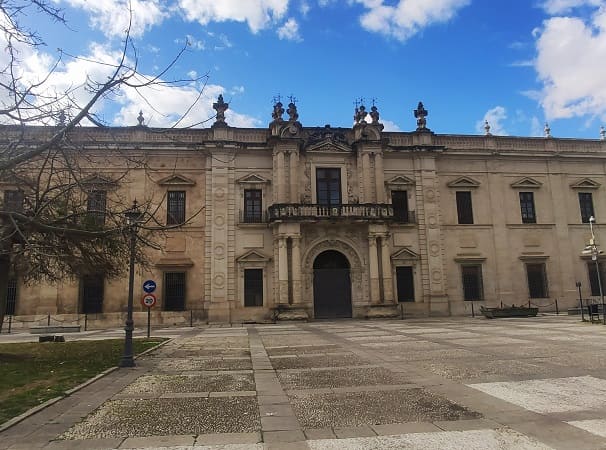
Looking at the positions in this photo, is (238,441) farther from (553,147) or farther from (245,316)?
(553,147)

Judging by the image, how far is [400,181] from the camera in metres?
30.5

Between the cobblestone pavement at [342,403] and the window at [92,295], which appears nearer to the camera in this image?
the cobblestone pavement at [342,403]

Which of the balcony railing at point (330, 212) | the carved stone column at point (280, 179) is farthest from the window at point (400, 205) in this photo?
the carved stone column at point (280, 179)

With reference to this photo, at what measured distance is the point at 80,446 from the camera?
534 cm

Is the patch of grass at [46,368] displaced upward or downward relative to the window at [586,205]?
downward

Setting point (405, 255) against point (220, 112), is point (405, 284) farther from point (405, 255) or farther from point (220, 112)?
point (220, 112)

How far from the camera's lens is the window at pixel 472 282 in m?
30.2

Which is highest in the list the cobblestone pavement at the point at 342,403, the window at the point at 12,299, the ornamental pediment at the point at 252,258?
the ornamental pediment at the point at 252,258

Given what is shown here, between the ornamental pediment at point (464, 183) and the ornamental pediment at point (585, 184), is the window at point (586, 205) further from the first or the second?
the ornamental pediment at point (464, 183)

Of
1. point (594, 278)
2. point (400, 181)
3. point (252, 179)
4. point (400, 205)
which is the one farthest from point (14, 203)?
point (594, 278)

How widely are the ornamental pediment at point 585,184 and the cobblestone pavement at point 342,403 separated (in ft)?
77.5

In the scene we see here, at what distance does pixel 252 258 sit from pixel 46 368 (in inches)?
696

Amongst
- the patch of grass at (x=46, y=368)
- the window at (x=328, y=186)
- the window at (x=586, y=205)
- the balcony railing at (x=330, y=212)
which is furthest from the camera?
the window at (x=586, y=205)

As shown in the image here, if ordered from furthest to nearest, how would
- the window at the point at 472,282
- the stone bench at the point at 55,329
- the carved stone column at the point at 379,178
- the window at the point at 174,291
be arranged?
the window at the point at 472,282 < the carved stone column at the point at 379,178 < the window at the point at 174,291 < the stone bench at the point at 55,329
